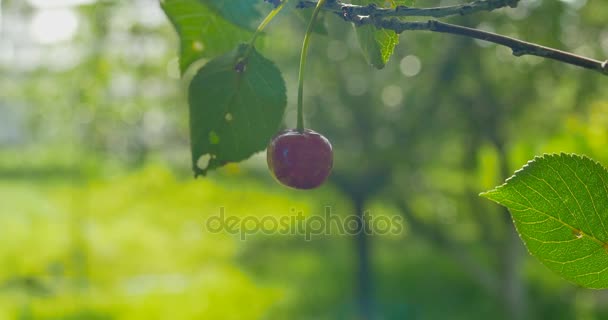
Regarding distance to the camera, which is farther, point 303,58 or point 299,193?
point 299,193

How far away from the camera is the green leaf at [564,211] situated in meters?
0.21

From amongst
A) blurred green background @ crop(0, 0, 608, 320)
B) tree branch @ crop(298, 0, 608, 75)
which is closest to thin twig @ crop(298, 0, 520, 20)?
tree branch @ crop(298, 0, 608, 75)

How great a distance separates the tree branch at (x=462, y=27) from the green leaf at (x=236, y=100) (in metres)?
0.05

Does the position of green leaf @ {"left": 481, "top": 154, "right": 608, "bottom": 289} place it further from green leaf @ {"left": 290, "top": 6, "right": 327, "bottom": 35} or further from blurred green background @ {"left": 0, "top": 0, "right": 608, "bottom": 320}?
blurred green background @ {"left": 0, "top": 0, "right": 608, "bottom": 320}

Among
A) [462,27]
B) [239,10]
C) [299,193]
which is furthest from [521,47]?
[299,193]

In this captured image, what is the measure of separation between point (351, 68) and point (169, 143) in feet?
6.63

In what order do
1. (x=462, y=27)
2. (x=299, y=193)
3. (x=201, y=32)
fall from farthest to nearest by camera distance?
(x=299, y=193), (x=201, y=32), (x=462, y=27)

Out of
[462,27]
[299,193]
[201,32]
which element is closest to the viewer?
[462,27]

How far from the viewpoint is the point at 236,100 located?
284mm

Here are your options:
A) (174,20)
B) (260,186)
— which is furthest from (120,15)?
(174,20)

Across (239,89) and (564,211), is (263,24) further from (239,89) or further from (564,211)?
(564,211)

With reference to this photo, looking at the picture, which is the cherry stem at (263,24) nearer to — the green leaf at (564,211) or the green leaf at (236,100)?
the green leaf at (236,100)

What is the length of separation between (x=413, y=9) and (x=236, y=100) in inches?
3.7

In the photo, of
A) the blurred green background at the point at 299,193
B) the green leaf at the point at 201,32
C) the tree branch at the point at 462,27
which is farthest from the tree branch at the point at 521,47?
the blurred green background at the point at 299,193
